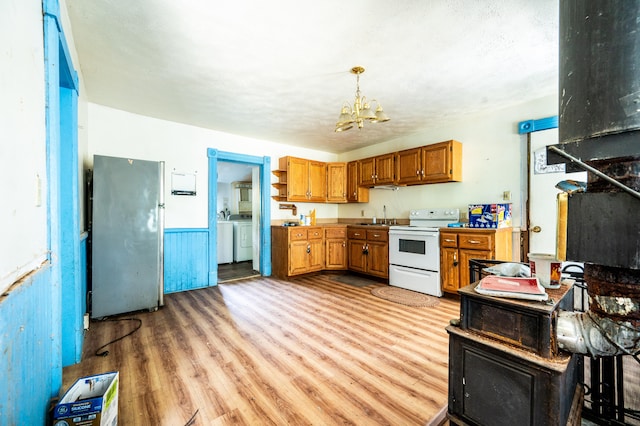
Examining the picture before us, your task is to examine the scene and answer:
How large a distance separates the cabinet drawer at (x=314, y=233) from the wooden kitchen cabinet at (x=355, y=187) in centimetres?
98

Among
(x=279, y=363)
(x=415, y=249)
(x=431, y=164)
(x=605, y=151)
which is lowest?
(x=279, y=363)

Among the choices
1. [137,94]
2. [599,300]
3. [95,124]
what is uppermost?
[137,94]

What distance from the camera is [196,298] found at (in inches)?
142

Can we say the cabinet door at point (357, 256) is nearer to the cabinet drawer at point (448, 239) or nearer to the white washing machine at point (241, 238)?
the cabinet drawer at point (448, 239)

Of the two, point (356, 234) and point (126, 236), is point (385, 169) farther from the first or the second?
point (126, 236)

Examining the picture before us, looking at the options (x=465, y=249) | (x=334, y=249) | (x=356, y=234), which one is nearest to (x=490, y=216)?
(x=465, y=249)

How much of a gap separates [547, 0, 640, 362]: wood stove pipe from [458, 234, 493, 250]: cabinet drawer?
2.43 m

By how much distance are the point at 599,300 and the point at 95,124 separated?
4.72m

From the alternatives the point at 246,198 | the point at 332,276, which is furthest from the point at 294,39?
the point at 246,198

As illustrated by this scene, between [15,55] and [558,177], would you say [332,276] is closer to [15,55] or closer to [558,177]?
[558,177]

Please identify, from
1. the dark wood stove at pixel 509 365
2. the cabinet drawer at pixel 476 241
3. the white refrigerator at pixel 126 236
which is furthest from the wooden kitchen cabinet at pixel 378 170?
the dark wood stove at pixel 509 365

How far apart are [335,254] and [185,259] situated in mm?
2520

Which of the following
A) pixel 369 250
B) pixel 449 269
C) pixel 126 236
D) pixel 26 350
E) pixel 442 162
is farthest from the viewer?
pixel 369 250

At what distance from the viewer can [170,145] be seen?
3912mm
